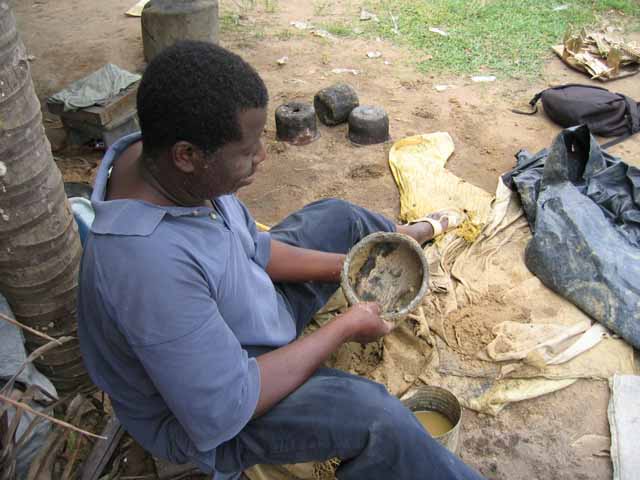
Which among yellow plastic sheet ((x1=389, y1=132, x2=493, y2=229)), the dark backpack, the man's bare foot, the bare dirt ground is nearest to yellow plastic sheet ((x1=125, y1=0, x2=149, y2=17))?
the bare dirt ground

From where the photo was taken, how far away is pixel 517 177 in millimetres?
3650

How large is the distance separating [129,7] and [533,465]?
6915 mm

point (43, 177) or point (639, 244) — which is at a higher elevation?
point (43, 177)

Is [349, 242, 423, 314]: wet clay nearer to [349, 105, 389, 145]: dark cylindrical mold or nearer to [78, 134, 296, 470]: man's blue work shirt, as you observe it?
[78, 134, 296, 470]: man's blue work shirt

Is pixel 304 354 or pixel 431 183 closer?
pixel 304 354

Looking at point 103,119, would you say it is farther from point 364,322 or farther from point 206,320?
point 206,320

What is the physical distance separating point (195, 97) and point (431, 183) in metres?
2.68

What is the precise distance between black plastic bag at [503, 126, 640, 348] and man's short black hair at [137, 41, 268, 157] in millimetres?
2118

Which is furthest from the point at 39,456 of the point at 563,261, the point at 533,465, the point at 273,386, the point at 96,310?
the point at 563,261

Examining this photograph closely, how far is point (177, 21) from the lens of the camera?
5301 millimetres

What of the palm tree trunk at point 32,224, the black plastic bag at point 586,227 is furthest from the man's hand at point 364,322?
the black plastic bag at point 586,227

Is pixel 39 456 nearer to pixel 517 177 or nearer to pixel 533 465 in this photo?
pixel 533 465

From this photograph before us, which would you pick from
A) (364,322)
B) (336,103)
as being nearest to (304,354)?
(364,322)

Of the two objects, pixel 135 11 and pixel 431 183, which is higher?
pixel 431 183
